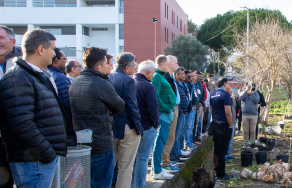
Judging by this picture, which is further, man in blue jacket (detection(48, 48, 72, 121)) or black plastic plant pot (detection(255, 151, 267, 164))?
black plastic plant pot (detection(255, 151, 267, 164))

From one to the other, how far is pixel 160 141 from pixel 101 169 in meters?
1.95

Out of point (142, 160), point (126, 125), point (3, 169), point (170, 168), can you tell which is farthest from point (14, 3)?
point (3, 169)

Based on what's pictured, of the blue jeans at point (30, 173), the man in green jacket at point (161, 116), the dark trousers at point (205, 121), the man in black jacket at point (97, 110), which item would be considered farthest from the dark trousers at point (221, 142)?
the blue jeans at point (30, 173)

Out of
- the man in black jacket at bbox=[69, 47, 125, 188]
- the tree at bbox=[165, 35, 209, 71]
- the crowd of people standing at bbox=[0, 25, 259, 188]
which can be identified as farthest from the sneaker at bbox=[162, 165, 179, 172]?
the tree at bbox=[165, 35, 209, 71]

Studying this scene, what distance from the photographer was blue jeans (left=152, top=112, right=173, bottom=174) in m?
5.07

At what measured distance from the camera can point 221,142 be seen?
614cm

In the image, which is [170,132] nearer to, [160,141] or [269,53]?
[160,141]

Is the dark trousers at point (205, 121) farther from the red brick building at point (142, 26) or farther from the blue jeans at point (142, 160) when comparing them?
the red brick building at point (142, 26)

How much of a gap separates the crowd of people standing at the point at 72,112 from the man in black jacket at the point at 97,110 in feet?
0.04

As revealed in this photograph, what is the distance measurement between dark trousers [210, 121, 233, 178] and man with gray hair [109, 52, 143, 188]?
2662mm

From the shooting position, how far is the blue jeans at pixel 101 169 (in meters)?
3.27

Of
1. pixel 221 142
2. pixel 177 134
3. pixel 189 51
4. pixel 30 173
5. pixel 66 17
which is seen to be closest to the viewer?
pixel 30 173

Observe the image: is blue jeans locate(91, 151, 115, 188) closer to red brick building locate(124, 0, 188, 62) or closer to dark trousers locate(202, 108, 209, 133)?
dark trousers locate(202, 108, 209, 133)

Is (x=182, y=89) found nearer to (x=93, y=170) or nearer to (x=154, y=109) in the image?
(x=154, y=109)
